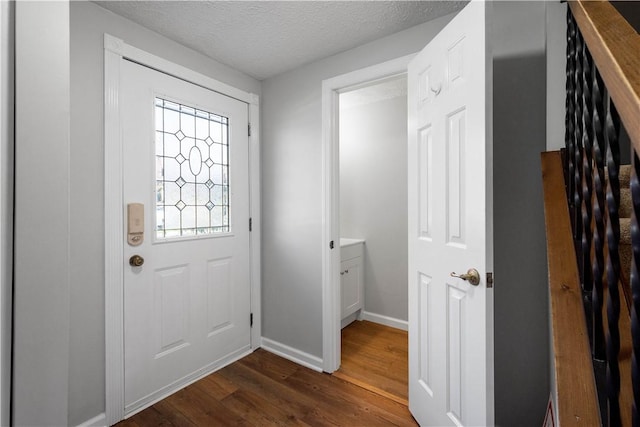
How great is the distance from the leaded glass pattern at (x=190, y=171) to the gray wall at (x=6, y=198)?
1.37m

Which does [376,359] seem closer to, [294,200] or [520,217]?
[294,200]

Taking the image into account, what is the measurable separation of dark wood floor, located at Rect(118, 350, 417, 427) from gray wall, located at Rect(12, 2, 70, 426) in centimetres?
129

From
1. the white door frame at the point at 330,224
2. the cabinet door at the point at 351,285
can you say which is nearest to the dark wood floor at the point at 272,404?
the white door frame at the point at 330,224

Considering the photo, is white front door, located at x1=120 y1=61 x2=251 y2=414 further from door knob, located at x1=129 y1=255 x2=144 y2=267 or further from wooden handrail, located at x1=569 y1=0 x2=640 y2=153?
wooden handrail, located at x1=569 y1=0 x2=640 y2=153

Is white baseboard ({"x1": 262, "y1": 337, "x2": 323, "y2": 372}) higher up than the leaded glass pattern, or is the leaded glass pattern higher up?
the leaded glass pattern

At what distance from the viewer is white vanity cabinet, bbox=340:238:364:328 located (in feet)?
9.30

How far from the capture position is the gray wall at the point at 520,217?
55.6 inches

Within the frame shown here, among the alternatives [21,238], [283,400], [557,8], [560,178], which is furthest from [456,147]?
[283,400]

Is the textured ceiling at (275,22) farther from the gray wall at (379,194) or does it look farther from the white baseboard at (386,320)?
the white baseboard at (386,320)

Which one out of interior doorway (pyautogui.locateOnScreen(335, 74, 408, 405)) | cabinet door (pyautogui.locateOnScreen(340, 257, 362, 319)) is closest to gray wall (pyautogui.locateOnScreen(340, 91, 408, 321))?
interior doorway (pyautogui.locateOnScreen(335, 74, 408, 405))

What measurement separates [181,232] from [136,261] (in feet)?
1.11

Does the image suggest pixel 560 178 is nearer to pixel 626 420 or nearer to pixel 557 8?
pixel 626 420

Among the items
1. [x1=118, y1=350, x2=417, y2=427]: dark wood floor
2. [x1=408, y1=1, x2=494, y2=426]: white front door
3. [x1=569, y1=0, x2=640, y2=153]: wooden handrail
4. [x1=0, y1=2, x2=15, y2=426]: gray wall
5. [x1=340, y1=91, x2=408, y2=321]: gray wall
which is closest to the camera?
[x1=569, y1=0, x2=640, y2=153]: wooden handrail

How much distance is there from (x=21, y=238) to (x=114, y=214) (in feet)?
4.02
